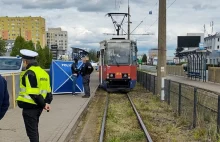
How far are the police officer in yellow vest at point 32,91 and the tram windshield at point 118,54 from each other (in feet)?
50.6

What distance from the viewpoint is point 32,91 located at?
585 centimetres

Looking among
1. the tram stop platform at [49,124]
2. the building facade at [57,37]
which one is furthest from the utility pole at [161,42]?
the building facade at [57,37]

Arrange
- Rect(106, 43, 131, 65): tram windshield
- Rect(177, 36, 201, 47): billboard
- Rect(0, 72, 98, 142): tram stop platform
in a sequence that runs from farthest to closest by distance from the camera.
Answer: Rect(177, 36, 201, 47): billboard
Rect(106, 43, 131, 65): tram windshield
Rect(0, 72, 98, 142): tram stop platform

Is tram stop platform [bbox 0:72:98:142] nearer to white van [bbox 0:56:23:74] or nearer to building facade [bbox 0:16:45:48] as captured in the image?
white van [bbox 0:56:23:74]

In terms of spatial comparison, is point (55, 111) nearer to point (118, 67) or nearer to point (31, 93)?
point (31, 93)

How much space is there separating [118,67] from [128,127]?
35.2ft

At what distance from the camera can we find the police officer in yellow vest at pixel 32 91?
19.2 ft

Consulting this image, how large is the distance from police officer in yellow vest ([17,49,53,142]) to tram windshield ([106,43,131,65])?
607 inches

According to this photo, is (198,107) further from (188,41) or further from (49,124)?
(188,41)

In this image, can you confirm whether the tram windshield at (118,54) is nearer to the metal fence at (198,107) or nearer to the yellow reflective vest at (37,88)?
the metal fence at (198,107)

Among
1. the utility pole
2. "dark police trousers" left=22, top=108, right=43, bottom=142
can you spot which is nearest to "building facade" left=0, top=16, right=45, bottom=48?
the utility pole

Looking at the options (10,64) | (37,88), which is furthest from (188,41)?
(37,88)

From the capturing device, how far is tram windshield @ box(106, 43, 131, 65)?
2150 centimetres

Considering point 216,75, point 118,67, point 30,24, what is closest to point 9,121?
point 118,67
